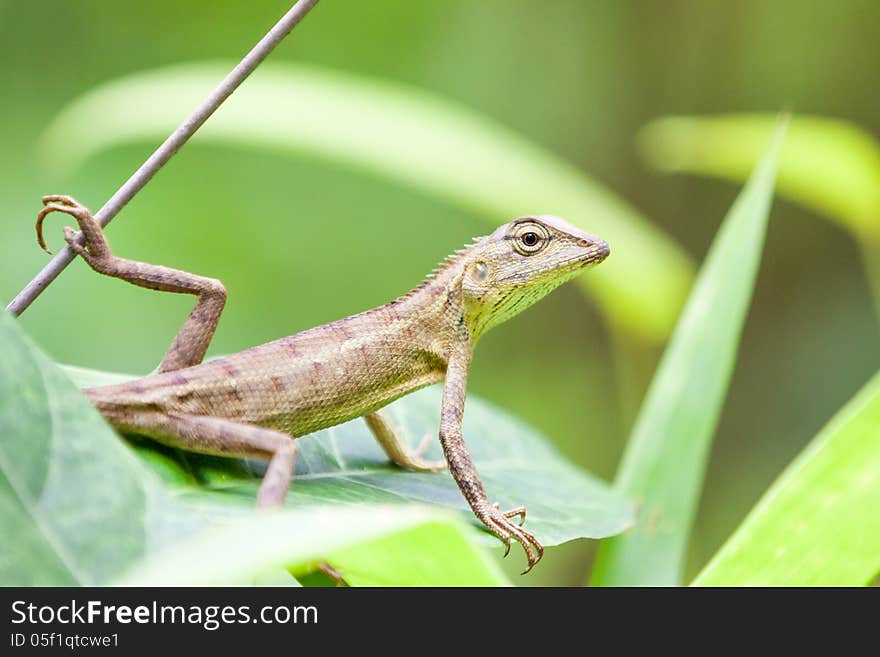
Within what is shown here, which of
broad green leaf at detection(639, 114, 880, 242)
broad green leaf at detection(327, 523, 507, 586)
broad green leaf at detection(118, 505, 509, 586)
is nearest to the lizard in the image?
broad green leaf at detection(327, 523, 507, 586)

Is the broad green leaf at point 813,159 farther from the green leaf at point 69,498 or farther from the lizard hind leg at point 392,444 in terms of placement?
the green leaf at point 69,498

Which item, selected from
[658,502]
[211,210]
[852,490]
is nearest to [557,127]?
[211,210]

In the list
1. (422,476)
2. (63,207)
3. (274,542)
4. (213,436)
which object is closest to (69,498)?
(274,542)

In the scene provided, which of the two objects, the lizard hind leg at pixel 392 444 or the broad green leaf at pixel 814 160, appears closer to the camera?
the lizard hind leg at pixel 392 444

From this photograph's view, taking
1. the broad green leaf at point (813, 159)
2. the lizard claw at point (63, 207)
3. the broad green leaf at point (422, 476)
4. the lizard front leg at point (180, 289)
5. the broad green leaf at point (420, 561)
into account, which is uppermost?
the broad green leaf at point (813, 159)

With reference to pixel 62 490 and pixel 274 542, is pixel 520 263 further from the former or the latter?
pixel 274 542

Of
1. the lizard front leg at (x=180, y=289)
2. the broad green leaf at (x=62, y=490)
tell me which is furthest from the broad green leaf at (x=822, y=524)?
the lizard front leg at (x=180, y=289)
